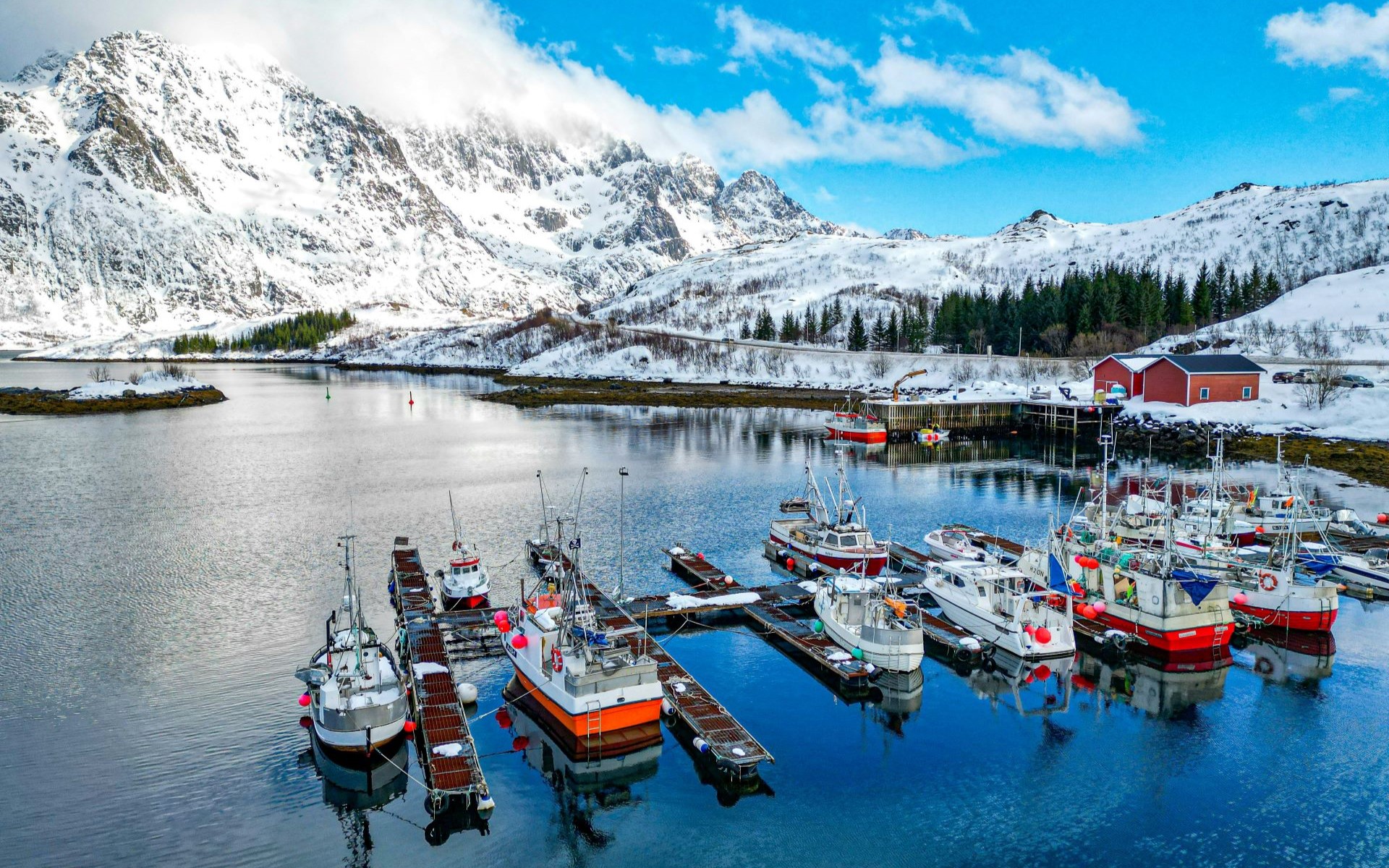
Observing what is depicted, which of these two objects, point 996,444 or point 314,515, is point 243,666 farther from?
point 996,444

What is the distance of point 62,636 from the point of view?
113 feet

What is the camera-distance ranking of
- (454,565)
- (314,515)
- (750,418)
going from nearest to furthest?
(454,565) < (314,515) < (750,418)

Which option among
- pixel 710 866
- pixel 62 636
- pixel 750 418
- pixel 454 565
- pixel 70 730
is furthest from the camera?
pixel 750 418

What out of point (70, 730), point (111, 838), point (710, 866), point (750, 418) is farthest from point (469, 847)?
point (750, 418)

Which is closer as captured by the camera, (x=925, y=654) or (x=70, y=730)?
(x=70, y=730)

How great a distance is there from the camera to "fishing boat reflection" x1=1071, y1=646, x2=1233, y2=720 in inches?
1155

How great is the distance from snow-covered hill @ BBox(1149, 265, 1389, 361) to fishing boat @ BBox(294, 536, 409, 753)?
125523mm

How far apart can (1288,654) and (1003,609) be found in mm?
10540

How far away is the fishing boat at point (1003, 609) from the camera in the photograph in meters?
32.4

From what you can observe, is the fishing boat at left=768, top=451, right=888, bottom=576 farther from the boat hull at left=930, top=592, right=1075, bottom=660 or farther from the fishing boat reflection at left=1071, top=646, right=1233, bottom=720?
the fishing boat reflection at left=1071, top=646, right=1233, bottom=720

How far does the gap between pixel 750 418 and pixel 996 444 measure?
30.8m

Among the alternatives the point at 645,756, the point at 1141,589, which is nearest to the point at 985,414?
the point at 1141,589

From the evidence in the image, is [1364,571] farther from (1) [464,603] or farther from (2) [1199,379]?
(2) [1199,379]

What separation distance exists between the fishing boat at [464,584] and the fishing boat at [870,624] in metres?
14.4
